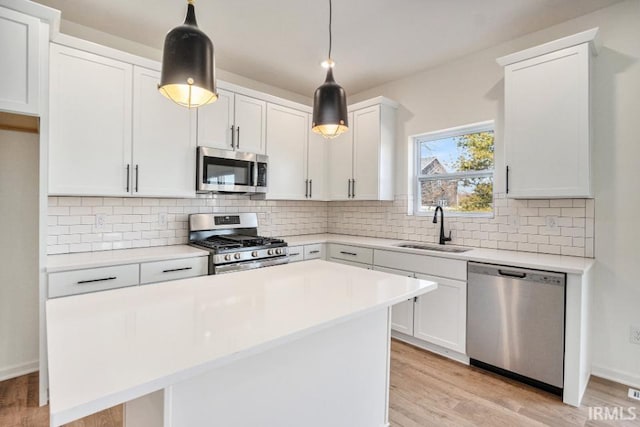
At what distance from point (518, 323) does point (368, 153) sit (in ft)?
7.21

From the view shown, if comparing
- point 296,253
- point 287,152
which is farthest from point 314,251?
point 287,152

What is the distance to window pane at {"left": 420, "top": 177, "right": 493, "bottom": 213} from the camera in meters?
3.24

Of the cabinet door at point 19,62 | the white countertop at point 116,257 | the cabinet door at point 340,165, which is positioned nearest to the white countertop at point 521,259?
the cabinet door at point 340,165

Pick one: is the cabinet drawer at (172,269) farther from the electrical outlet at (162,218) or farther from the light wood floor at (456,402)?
the light wood floor at (456,402)

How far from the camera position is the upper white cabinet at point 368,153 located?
3691mm

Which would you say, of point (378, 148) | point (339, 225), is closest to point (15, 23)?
point (378, 148)

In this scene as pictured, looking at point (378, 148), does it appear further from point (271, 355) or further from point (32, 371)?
point (32, 371)

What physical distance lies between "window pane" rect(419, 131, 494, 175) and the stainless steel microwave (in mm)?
1786

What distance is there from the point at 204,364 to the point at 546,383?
249cm

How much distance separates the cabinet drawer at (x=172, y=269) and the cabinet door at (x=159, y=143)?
613 millimetres

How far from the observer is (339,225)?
456 centimetres

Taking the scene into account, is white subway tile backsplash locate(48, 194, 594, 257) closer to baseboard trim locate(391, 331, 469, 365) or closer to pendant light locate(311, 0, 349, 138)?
baseboard trim locate(391, 331, 469, 365)

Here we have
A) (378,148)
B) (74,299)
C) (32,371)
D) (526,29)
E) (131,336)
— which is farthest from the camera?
(378,148)

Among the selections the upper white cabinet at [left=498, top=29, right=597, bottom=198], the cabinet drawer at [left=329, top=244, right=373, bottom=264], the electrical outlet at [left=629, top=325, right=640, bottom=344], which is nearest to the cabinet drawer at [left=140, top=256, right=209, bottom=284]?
the cabinet drawer at [left=329, top=244, right=373, bottom=264]
